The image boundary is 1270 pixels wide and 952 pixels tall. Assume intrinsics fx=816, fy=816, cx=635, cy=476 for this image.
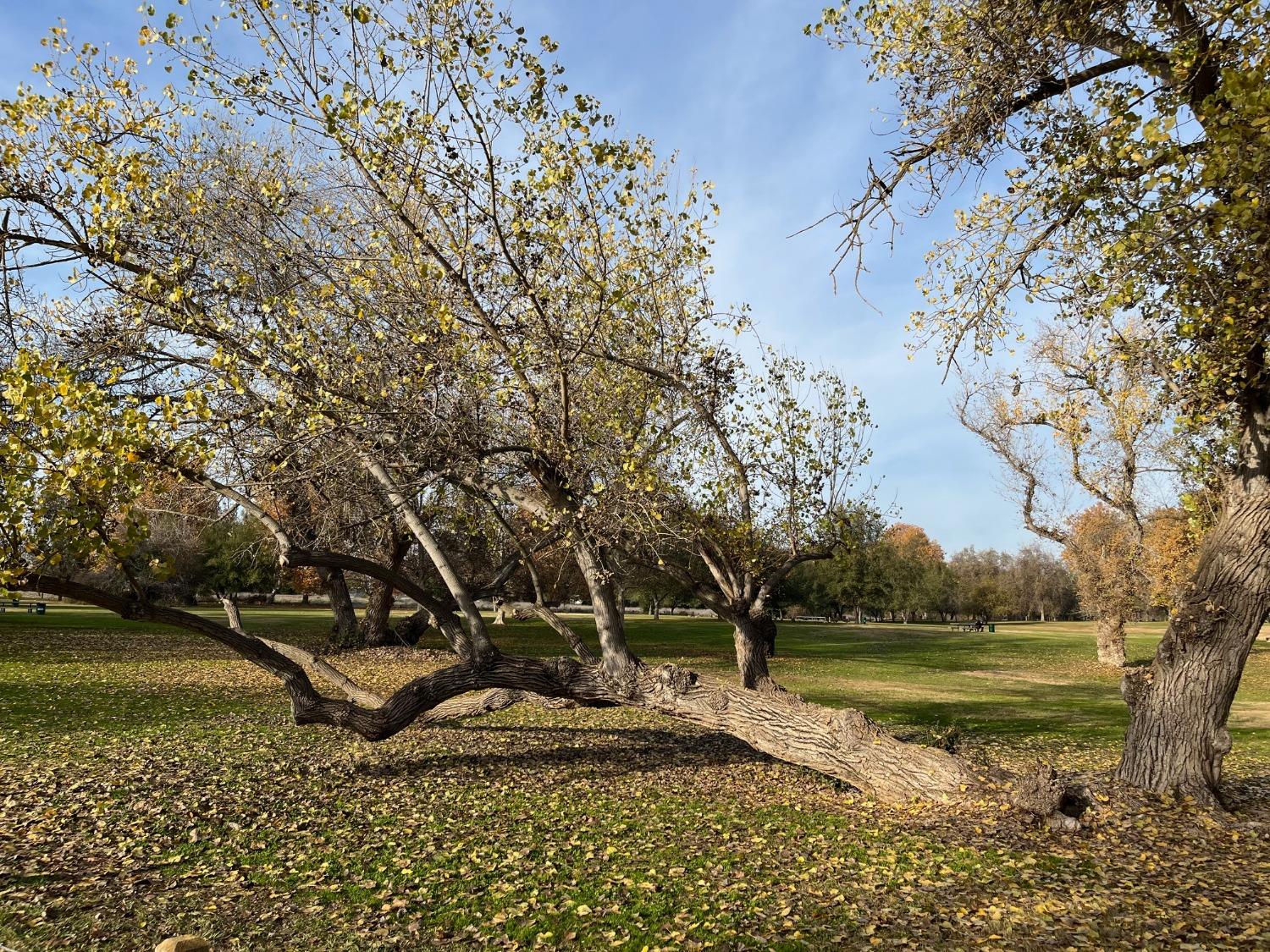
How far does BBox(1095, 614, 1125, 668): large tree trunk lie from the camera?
98.3 ft

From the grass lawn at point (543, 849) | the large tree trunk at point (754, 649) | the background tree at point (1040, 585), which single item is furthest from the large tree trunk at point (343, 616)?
the background tree at point (1040, 585)

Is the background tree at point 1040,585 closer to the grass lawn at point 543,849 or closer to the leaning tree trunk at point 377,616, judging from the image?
the leaning tree trunk at point 377,616

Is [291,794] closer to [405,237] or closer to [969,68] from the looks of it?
[405,237]

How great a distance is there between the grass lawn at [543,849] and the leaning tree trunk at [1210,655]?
434mm

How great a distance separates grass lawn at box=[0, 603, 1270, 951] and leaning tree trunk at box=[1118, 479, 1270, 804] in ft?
1.42

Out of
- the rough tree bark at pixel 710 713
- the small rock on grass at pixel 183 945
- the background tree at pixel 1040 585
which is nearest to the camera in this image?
the small rock on grass at pixel 183 945

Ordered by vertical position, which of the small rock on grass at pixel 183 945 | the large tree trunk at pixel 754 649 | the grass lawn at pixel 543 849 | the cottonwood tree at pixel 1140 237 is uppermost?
the cottonwood tree at pixel 1140 237

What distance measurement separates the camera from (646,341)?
32.9 ft

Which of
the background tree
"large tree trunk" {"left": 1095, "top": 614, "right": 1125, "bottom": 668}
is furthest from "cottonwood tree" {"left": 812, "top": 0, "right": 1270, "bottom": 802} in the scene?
the background tree

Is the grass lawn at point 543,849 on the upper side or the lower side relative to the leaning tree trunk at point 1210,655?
lower

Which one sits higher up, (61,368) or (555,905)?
(61,368)

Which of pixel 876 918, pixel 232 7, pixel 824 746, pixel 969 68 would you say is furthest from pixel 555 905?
pixel 969 68

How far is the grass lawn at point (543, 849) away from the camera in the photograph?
210 inches

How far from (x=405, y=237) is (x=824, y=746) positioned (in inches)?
266
